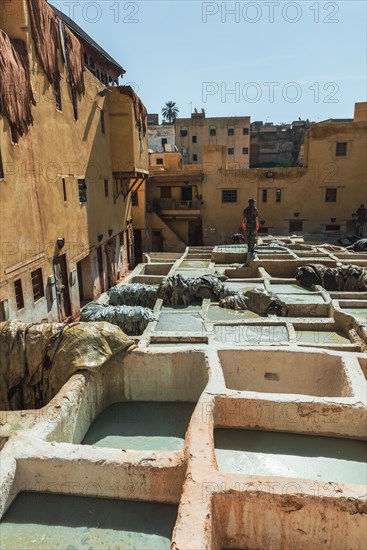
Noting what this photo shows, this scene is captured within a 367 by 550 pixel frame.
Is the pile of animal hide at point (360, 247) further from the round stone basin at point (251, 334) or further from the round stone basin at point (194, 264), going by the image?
the round stone basin at point (251, 334)

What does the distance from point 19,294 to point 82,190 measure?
6.06 meters

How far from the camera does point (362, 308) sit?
10.7 metres

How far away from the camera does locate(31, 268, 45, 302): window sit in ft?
34.6

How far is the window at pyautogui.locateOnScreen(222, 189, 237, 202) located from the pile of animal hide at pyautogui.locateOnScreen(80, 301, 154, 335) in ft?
55.9

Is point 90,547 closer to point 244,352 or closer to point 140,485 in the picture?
point 140,485

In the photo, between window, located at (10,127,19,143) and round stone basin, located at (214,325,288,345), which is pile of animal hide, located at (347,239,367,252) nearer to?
round stone basin, located at (214,325,288,345)

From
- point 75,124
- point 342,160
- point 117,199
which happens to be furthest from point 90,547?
point 342,160

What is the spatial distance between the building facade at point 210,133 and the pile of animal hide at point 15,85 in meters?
33.1

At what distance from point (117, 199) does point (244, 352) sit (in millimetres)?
13468

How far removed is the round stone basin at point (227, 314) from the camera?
10500 millimetres

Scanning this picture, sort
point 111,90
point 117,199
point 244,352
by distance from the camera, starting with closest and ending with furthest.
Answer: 1. point 244,352
2. point 111,90
3. point 117,199

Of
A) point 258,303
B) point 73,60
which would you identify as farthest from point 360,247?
point 73,60

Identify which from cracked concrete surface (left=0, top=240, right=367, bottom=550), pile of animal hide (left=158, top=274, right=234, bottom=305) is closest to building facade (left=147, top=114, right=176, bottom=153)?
pile of animal hide (left=158, top=274, right=234, bottom=305)

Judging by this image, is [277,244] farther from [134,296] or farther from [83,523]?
[83,523]
